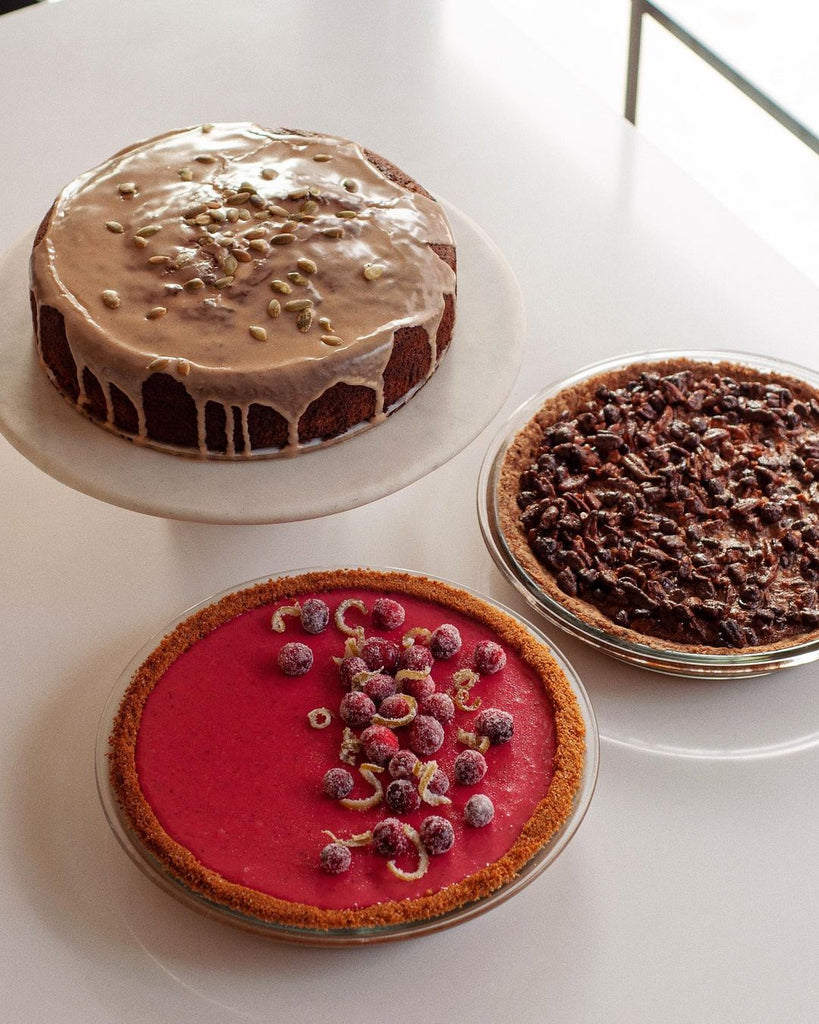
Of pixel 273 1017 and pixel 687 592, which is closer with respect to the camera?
pixel 273 1017

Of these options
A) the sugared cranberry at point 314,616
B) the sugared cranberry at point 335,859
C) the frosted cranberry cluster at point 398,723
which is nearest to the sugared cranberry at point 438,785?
the frosted cranberry cluster at point 398,723

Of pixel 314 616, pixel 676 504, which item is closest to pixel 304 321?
pixel 314 616

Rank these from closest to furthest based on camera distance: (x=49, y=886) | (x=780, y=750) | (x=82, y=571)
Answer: (x=49, y=886)
(x=780, y=750)
(x=82, y=571)

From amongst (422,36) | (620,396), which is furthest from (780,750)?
(422,36)

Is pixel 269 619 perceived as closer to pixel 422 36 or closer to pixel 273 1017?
pixel 273 1017

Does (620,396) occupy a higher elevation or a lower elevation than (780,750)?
higher

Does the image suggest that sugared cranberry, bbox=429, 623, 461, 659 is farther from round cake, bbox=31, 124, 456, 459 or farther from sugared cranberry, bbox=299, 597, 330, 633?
round cake, bbox=31, 124, 456, 459
